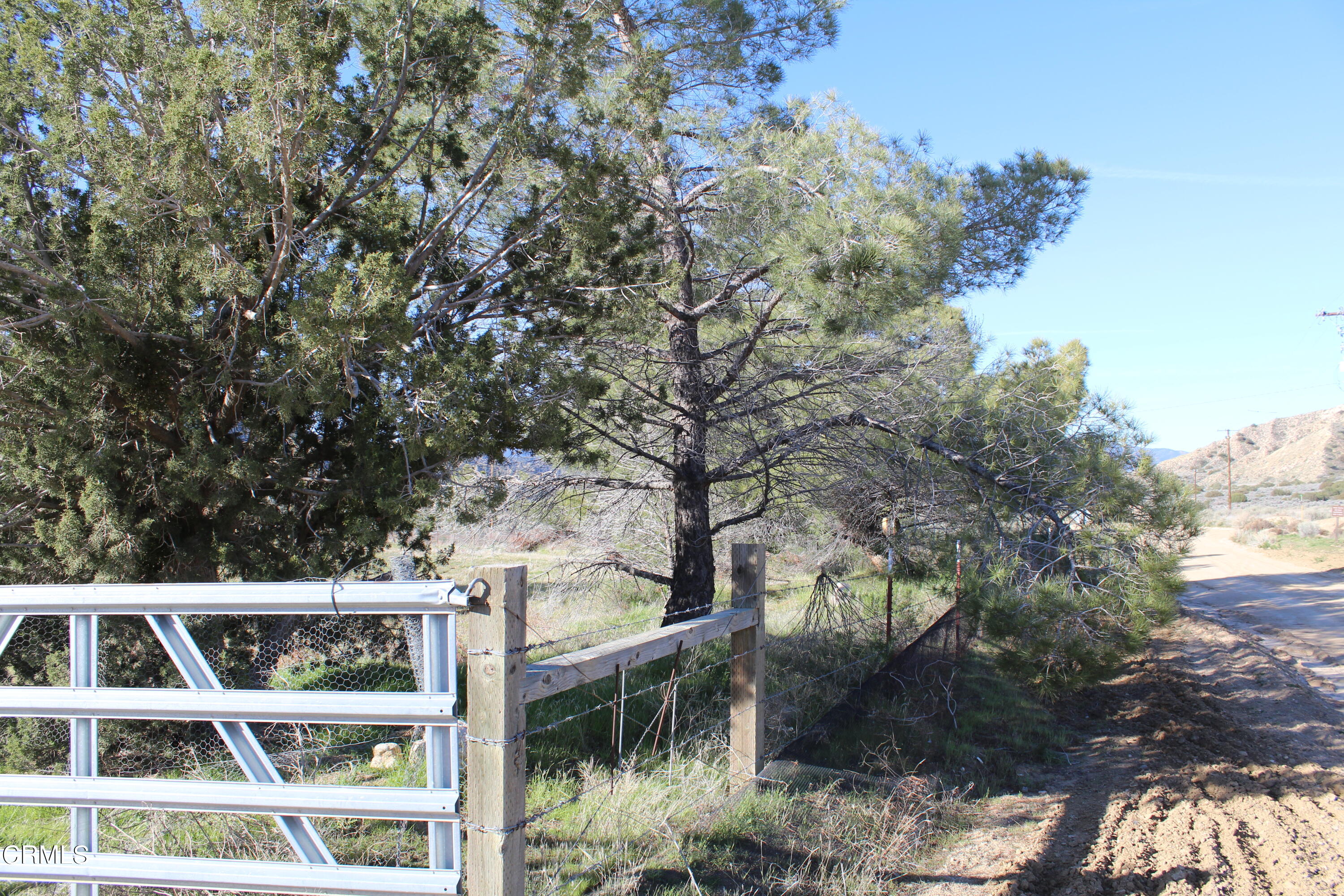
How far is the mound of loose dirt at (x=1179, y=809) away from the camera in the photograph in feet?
13.6

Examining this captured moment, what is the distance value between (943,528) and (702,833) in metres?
5.38

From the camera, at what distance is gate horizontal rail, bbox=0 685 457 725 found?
245cm

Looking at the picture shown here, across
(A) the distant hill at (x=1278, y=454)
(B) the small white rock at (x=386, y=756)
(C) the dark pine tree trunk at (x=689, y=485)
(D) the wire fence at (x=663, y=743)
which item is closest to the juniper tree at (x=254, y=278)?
(B) the small white rock at (x=386, y=756)

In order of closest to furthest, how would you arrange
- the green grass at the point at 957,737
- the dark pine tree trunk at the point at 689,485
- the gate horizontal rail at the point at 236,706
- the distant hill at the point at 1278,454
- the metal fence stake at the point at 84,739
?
the gate horizontal rail at the point at 236,706
the metal fence stake at the point at 84,739
the green grass at the point at 957,737
the dark pine tree trunk at the point at 689,485
the distant hill at the point at 1278,454

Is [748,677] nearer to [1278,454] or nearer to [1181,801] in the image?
[1181,801]

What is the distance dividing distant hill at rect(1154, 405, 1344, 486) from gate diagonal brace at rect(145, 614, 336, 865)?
64194mm

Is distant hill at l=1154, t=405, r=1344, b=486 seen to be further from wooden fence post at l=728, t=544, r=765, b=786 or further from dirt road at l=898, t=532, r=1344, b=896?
wooden fence post at l=728, t=544, r=765, b=786

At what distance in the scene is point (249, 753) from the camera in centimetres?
260

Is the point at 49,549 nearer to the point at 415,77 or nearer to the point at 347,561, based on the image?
the point at 347,561

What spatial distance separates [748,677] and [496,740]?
2.44m

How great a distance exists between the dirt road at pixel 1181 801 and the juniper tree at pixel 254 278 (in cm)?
413

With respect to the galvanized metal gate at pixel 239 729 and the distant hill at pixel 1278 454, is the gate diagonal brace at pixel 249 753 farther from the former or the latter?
the distant hill at pixel 1278 454

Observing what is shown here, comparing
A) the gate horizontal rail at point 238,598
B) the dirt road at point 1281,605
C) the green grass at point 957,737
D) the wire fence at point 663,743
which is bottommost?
the dirt road at point 1281,605
